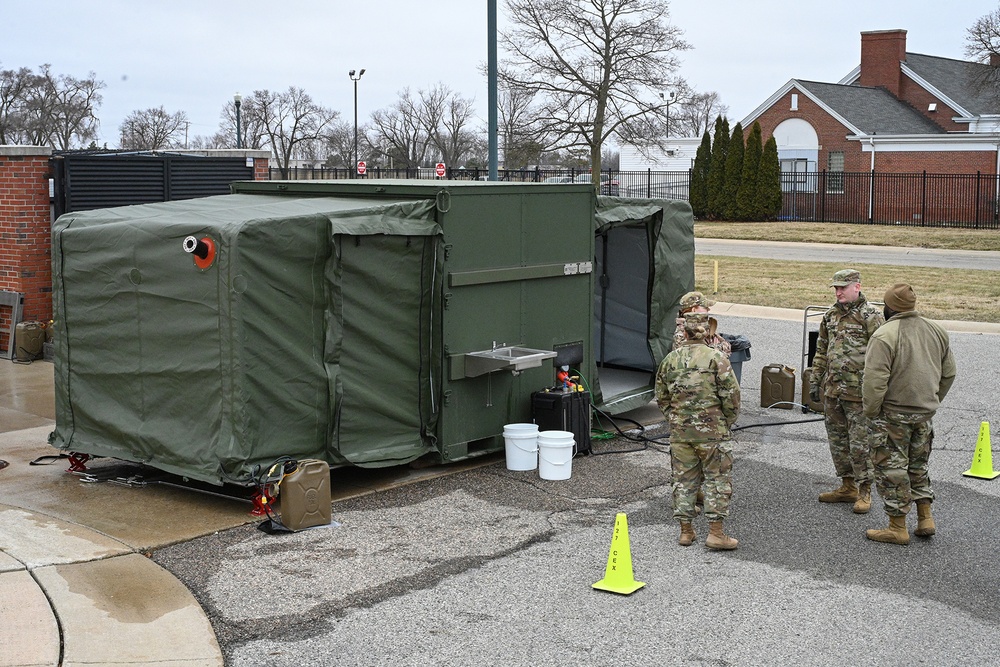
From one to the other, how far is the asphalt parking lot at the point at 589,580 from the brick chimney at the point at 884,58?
147ft

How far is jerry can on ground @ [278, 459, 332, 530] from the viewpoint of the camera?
796 cm

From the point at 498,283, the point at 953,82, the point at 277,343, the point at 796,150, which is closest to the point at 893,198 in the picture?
the point at 796,150

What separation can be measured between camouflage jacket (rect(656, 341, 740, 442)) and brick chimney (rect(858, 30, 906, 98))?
47.3 metres

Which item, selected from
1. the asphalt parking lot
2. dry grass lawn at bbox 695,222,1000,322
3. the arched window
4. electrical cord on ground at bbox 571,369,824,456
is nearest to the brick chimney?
the arched window

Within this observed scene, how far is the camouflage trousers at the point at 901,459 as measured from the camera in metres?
7.74

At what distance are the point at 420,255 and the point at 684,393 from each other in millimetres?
2786

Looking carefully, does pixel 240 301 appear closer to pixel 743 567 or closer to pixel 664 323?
pixel 743 567

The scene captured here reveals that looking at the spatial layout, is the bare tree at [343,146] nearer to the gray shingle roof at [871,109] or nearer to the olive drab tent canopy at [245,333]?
the gray shingle roof at [871,109]

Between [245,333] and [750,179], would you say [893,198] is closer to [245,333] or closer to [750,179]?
[750,179]

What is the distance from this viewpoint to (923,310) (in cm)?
1978

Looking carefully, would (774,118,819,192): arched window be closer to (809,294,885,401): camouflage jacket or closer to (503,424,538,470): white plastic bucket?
(503,424,538,470): white plastic bucket

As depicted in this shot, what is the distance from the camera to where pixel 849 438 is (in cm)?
857

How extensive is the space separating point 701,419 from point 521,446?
2.48 m

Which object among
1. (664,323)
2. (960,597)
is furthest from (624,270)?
(960,597)
